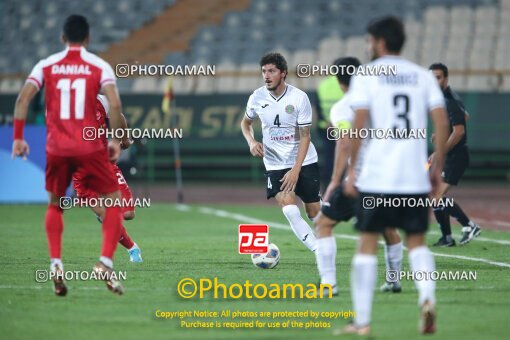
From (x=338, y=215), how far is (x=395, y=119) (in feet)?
6.75

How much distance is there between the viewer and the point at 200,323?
8844 mm

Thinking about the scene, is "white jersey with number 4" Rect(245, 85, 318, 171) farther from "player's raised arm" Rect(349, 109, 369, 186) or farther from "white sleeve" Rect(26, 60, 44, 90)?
"player's raised arm" Rect(349, 109, 369, 186)

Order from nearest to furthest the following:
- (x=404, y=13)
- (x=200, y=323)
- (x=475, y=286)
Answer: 1. (x=200, y=323)
2. (x=475, y=286)
3. (x=404, y=13)

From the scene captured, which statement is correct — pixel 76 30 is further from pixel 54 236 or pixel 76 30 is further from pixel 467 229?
pixel 467 229

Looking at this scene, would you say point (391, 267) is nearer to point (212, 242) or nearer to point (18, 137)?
point (18, 137)

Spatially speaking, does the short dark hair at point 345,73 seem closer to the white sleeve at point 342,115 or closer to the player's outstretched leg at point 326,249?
the white sleeve at point 342,115

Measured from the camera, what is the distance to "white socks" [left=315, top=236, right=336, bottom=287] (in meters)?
10.2

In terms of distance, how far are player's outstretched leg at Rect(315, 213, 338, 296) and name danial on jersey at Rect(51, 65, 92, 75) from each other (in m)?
2.47

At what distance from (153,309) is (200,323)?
2.37 feet

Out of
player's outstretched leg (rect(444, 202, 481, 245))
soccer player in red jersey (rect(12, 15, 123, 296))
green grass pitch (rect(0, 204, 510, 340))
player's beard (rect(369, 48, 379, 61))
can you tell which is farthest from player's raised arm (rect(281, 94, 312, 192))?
player's outstretched leg (rect(444, 202, 481, 245))

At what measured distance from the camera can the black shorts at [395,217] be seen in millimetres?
8242

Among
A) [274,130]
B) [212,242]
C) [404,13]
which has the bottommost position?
[212,242]

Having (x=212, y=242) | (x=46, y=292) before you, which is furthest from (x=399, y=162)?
(x=212, y=242)

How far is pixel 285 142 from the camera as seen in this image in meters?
12.8
